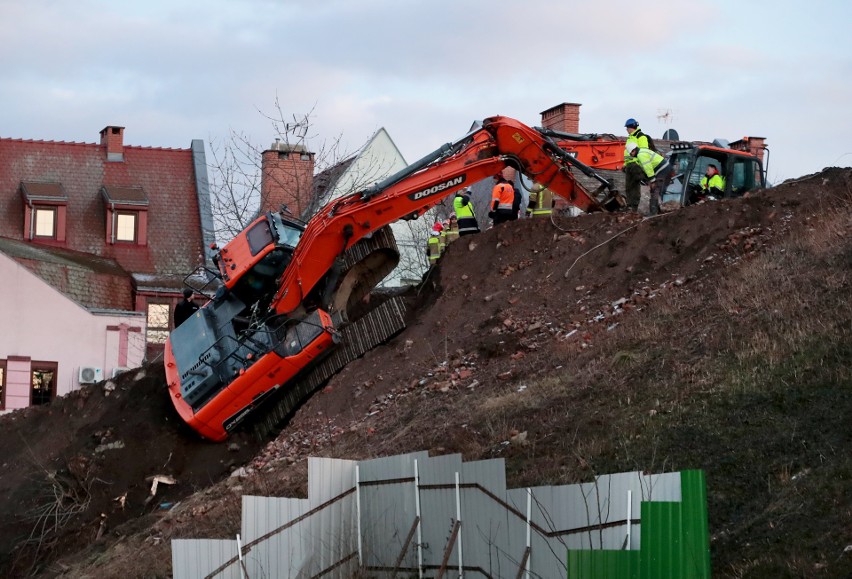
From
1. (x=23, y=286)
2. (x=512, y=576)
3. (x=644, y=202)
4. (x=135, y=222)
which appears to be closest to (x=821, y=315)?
(x=512, y=576)

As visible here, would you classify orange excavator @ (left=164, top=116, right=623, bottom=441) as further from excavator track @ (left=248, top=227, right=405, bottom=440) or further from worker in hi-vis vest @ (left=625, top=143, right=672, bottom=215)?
worker in hi-vis vest @ (left=625, top=143, right=672, bottom=215)

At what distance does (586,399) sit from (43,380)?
83.2 feet

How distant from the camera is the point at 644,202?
31797 mm

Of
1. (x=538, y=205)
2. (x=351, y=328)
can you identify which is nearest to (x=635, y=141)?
(x=538, y=205)

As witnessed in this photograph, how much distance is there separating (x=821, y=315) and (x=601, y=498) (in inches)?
208

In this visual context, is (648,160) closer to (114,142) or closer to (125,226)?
(125,226)

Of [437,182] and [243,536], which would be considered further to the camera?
[437,182]

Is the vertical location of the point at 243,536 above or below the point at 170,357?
below

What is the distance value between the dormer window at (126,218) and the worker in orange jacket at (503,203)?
20175mm

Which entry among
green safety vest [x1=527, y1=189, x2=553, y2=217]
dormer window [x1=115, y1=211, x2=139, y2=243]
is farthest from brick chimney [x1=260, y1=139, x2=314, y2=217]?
green safety vest [x1=527, y1=189, x2=553, y2=217]

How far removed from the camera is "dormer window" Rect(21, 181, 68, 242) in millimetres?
39938

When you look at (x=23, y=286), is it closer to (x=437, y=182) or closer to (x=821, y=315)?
(x=437, y=182)

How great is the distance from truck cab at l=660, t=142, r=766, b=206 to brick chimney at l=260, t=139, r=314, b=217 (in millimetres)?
14516

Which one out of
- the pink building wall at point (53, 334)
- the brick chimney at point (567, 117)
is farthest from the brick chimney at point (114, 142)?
the brick chimney at point (567, 117)
